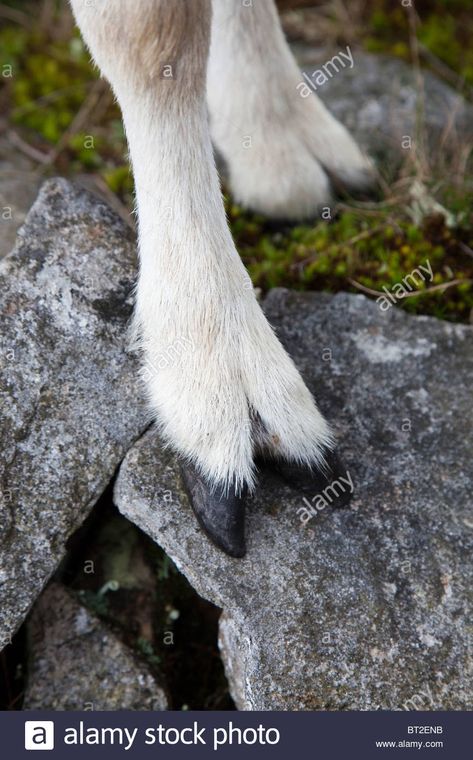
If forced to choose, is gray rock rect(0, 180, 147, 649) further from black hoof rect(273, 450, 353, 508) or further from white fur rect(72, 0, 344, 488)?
black hoof rect(273, 450, 353, 508)

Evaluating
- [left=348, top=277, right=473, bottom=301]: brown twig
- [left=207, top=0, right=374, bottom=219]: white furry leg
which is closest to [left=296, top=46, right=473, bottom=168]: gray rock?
[left=207, top=0, right=374, bottom=219]: white furry leg

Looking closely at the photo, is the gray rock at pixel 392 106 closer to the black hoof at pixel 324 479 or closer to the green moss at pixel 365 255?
the green moss at pixel 365 255

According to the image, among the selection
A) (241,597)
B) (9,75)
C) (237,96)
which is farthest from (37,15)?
(241,597)

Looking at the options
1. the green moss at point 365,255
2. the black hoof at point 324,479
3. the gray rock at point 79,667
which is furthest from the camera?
the green moss at point 365,255

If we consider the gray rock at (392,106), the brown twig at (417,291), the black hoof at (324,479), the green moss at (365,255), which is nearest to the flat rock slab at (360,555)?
the black hoof at (324,479)

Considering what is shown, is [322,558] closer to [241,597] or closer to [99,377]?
[241,597]

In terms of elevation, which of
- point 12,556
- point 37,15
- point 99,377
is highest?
point 37,15

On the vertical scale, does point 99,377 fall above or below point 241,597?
above
